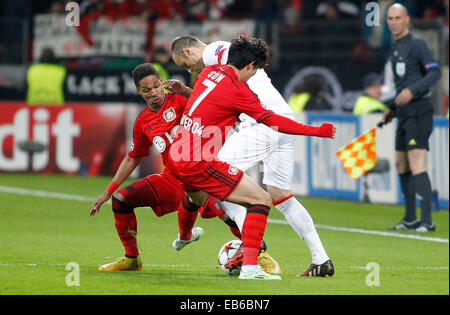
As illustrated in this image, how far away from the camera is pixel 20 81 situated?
1934cm

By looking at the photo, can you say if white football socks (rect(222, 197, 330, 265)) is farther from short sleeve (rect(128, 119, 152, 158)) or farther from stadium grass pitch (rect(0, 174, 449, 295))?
short sleeve (rect(128, 119, 152, 158))

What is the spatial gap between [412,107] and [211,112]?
179 inches

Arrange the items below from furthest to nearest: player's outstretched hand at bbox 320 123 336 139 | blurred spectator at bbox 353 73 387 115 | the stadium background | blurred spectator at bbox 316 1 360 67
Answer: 1. blurred spectator at bbox 316 1 360 67
2. blurred spectator at bbox 353 73 387 115
3. the stadium background
4. player's outstretched hand at bbox 320 123 336 139

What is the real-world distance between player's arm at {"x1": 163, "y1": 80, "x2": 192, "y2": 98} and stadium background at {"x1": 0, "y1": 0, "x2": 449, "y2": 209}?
609cm

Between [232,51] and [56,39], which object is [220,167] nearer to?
[232,51]

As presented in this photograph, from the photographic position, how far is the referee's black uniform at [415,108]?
10828mm

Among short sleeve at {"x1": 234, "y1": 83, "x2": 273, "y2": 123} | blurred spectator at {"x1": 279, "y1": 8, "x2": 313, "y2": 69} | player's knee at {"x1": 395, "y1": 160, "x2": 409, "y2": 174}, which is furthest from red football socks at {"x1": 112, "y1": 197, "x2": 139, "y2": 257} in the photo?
blurred spectator at {"x1": 279, "y1": 8, "x2": 313, "y2": 69}

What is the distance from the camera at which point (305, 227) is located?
7473 millimetres

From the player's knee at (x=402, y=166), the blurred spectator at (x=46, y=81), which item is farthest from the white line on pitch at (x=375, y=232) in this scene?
the blurred spectator at (x=46, y=81)

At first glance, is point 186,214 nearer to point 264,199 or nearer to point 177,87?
point 177,87

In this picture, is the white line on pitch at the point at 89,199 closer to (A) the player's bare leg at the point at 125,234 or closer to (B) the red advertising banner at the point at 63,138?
(B) the red advertising banner at the point at 63,138

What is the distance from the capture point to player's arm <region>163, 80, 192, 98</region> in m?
7.59
